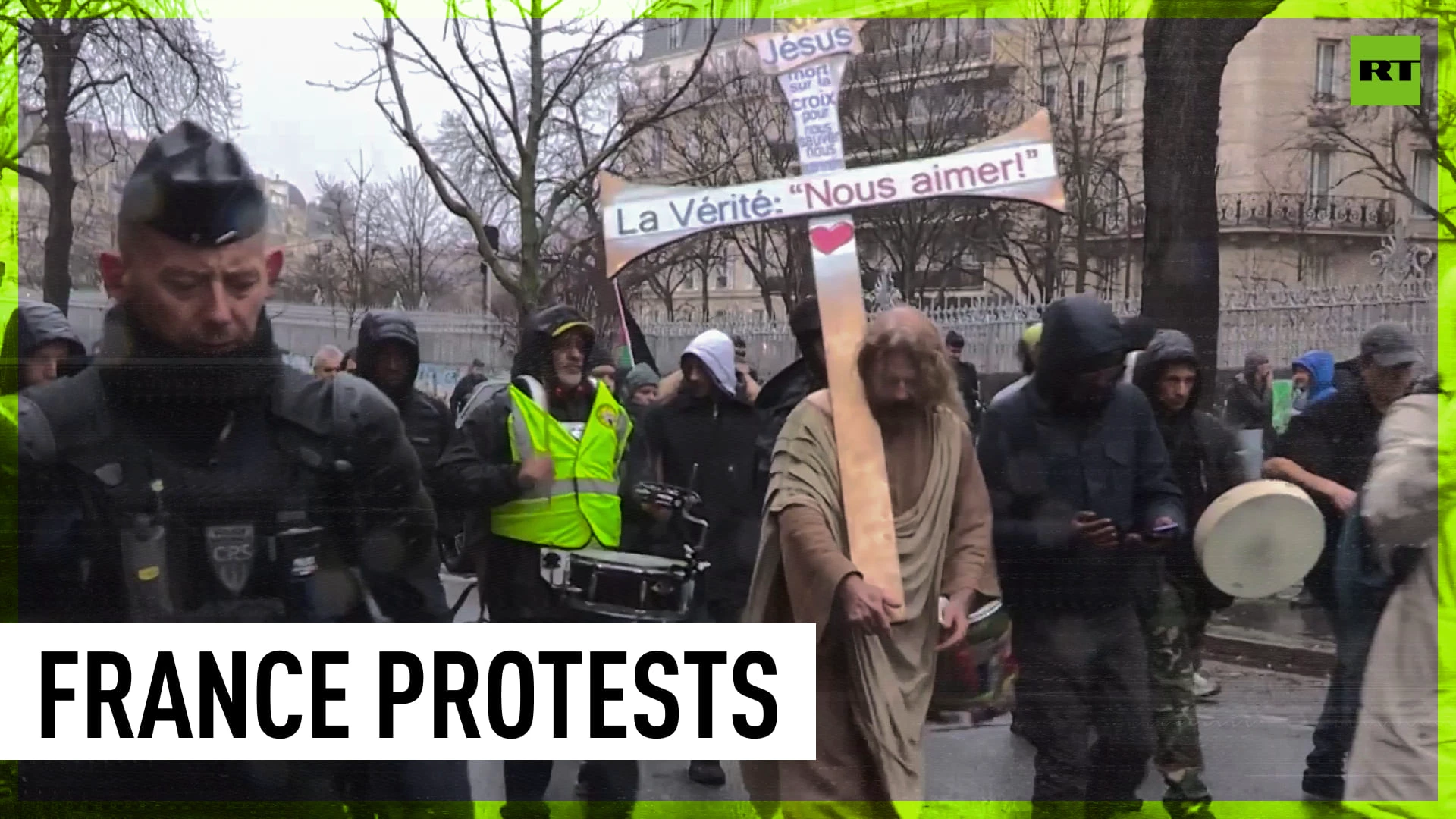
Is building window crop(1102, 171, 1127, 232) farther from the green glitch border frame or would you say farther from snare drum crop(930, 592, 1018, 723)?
snare drum crop(930, 592, 1018, 723)

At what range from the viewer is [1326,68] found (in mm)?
3426

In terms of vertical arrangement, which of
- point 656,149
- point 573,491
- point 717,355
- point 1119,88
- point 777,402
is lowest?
point 573,491

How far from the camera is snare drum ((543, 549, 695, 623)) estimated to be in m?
3.56

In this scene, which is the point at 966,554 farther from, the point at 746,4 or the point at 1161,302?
the point at 746,4

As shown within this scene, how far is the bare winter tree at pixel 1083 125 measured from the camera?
3.39 meters

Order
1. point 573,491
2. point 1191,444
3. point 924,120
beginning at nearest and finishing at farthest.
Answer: point 924,120
point 1191,444
point 573,491

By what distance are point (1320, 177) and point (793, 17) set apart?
1226 millimetres

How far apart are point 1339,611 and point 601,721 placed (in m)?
1.72

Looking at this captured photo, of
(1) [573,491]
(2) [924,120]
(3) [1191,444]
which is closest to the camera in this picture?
(2) [924,120]

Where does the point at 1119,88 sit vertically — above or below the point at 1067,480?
above

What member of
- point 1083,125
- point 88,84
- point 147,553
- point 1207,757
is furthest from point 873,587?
point 88,84

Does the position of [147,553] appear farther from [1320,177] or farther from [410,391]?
[1320,177]

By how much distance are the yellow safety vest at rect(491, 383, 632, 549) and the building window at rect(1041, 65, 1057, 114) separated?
1167 mm

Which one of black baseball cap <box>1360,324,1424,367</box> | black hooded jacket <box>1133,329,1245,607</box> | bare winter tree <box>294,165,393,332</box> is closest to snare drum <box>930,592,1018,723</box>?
black hooded jacket <box>1133,329,1245,607</box>
